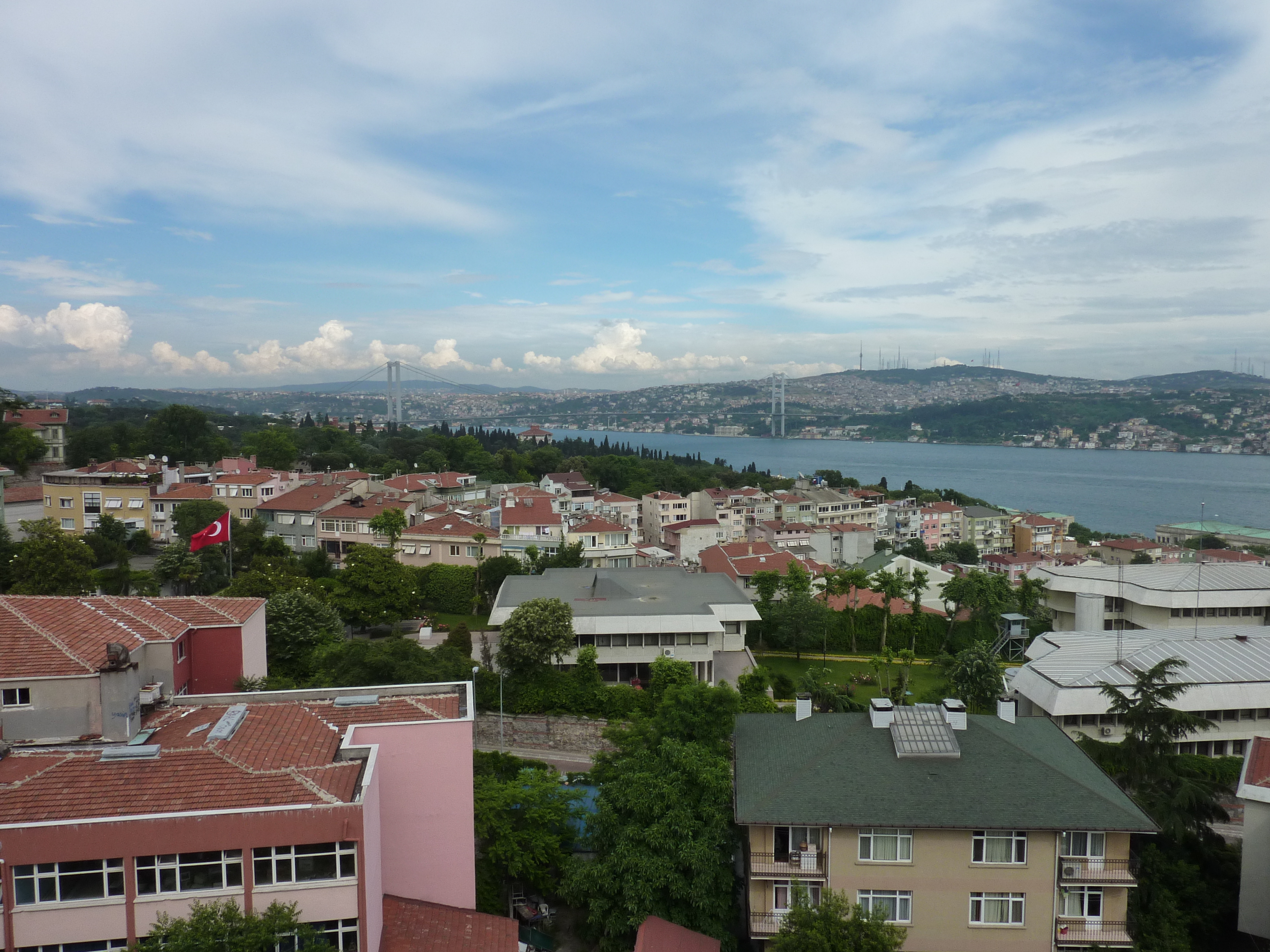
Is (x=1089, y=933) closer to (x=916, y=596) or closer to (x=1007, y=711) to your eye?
(x=1007, y=711)

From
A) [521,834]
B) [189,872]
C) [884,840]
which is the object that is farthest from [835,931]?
[189,872]

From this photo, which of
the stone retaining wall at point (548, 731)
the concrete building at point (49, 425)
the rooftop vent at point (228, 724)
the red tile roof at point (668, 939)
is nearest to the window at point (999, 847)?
the red tile roof at point (668, 939)

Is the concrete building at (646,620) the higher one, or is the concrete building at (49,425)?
the concrete building at (49,425)

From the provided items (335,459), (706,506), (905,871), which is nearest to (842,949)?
(905,871)

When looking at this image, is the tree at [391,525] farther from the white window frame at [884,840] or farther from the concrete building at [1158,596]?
the white window frame at [884,840]

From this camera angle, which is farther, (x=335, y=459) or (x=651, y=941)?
(x=335, y=459)

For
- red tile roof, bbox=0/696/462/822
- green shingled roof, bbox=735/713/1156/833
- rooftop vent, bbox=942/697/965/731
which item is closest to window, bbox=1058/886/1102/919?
green shingled roof, bbox=735/713/1156/833

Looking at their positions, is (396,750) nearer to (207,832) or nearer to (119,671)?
(207,832)
